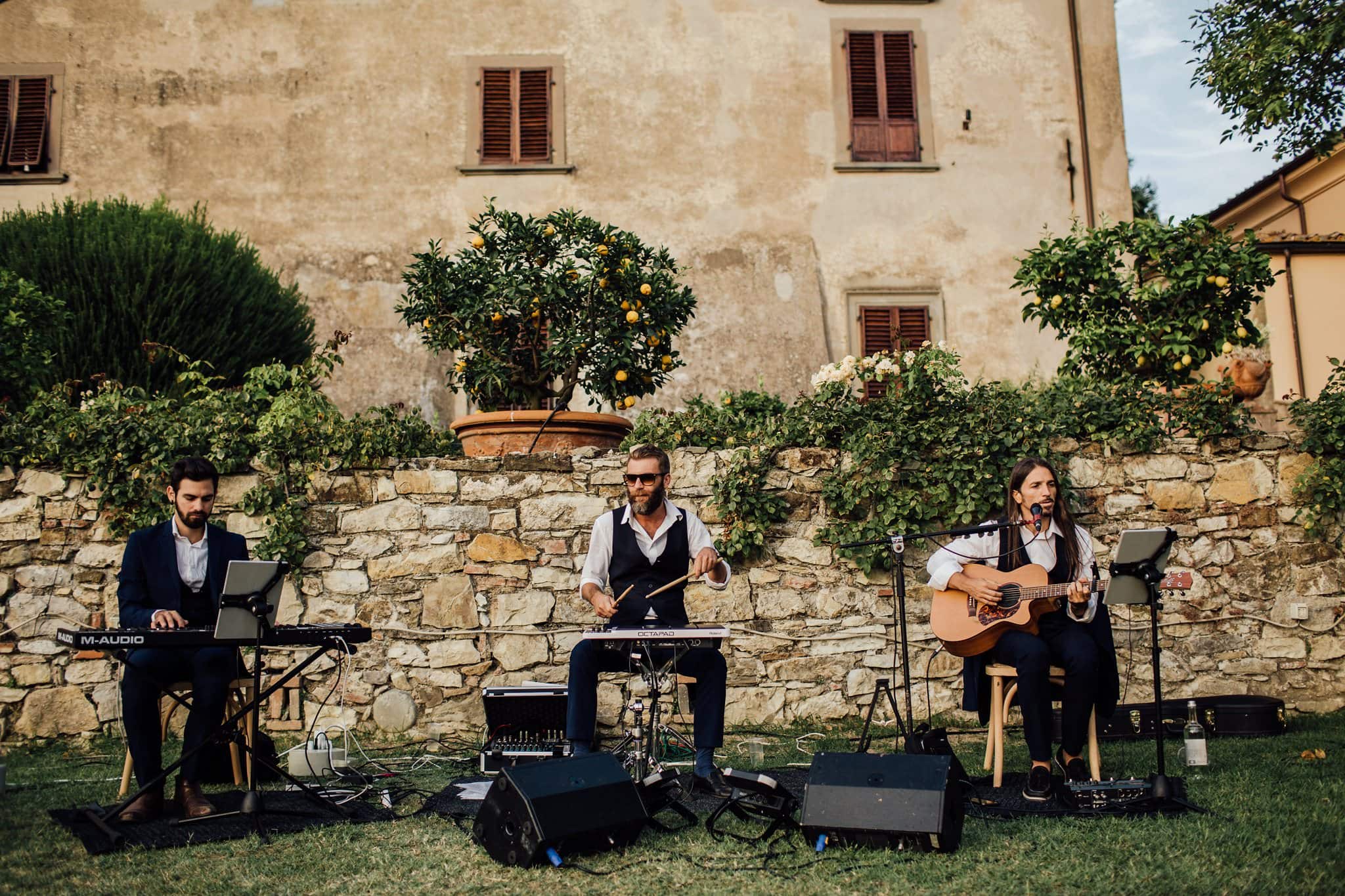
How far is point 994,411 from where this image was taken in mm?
6445

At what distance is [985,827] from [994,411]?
3195 millimetres

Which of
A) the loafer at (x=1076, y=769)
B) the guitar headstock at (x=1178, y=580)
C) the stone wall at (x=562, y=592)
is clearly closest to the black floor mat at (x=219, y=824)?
the stone wall at (x=562, y=592)

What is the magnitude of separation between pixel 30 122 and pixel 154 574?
8394mm

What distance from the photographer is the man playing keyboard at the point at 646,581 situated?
4.51m

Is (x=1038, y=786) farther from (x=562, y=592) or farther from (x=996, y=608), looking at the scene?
(x=562, y=592)

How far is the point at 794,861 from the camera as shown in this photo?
3385 mm

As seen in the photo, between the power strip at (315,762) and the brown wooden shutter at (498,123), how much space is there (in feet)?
23.8

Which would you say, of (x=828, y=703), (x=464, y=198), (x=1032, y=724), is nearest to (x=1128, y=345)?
(x=828, y=703)

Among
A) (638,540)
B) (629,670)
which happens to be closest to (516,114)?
(638,540)

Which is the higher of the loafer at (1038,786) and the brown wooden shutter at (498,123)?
the brown wooden shutter at (498,123)

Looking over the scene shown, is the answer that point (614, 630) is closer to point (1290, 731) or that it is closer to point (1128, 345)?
point (1290, 731)

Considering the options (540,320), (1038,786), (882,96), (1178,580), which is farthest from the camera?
(882,96)

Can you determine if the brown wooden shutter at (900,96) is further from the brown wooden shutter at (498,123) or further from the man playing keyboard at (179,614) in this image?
the man playing keyboard at (179,614)

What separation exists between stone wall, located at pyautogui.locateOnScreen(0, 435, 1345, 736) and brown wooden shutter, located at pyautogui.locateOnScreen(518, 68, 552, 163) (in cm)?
552
